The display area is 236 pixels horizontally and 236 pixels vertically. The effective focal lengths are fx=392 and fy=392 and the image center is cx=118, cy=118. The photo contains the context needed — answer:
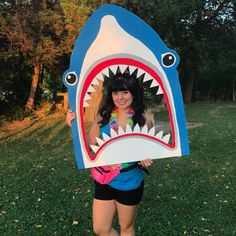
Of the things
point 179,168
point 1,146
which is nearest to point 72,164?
point 179,168

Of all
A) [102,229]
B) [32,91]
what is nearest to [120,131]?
[102,229]

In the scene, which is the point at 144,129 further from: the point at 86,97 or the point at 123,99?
the point at 86,97

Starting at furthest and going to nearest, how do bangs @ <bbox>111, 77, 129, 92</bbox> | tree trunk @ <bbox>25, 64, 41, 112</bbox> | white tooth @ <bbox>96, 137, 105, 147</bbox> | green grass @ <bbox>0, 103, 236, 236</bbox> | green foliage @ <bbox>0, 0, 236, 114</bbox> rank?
tree trunk @ <bbox>25, 64, 41, 112</bbox>
green foliage @ <bbox>0, 0, 236, 114</bbox>
green grass @ <bbox>0, 103, 236, 236</bbox>
white tooth @ <bbox>96, 137, 105, 147</bbox>
bangs @ <bbox>111, 77, 129, 92</bbox>

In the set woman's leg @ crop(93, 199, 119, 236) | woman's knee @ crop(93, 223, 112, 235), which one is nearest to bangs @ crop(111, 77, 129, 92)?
woman's leg @ crop(93, 199, 119, 236)

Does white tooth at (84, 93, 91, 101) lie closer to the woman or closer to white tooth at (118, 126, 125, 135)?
the woman

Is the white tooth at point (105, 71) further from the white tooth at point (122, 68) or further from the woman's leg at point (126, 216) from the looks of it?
the woman's leg at point (126, 216)

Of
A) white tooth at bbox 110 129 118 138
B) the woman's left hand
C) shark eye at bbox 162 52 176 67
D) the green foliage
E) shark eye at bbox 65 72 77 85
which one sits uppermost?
the green foliage

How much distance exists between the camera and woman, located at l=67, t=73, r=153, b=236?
264 cm

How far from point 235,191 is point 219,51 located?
651 inches

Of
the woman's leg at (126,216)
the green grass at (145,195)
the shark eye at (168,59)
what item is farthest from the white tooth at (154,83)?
the green grass at (145,195)

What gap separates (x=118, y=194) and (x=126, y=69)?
857 millimetres

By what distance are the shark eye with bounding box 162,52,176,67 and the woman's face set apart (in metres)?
0.32

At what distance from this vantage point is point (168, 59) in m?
2.66

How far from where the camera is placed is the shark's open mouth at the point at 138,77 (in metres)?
2.69
